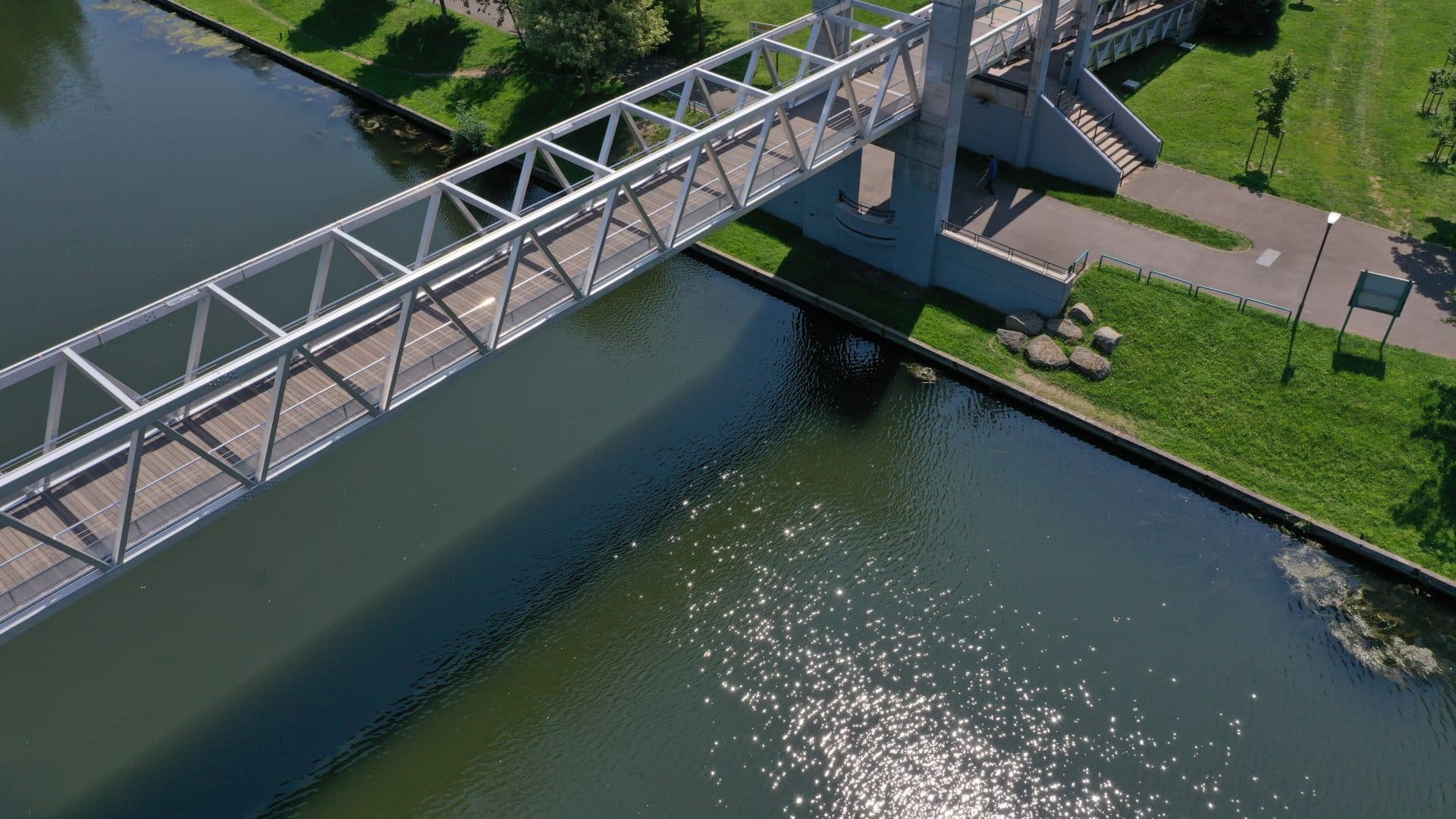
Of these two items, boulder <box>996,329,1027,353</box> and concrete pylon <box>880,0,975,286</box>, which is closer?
concrete pylon <box>880,0,975,286</box>

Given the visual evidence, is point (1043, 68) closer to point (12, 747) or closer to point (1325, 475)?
point (1325, 475)

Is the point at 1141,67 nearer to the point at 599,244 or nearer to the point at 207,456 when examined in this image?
the point at 599,244

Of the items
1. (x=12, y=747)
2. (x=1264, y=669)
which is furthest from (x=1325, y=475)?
(x=12, y=747)

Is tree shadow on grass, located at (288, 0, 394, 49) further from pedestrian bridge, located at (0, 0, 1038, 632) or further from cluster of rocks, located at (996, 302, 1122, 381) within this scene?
cluster of rocks, located at (996, 302, 1122, 381)

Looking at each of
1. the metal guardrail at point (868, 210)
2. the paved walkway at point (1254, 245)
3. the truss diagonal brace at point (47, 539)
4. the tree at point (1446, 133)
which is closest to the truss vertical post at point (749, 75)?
the metal guardrail at point (868, 210)

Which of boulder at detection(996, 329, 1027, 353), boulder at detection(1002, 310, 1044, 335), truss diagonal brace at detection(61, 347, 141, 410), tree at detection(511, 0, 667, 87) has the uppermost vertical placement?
truss diagonal brace at detection(61, 347, 141, 410)

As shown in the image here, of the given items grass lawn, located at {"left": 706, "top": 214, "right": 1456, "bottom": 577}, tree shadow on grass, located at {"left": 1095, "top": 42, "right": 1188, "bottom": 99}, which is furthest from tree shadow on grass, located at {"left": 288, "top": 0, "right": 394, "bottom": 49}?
tree shadow on grass, located at {"left": 1095, "top": 42, "right": 1188, "bottom": 99}

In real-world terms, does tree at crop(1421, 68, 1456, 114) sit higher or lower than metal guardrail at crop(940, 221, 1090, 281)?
higher
